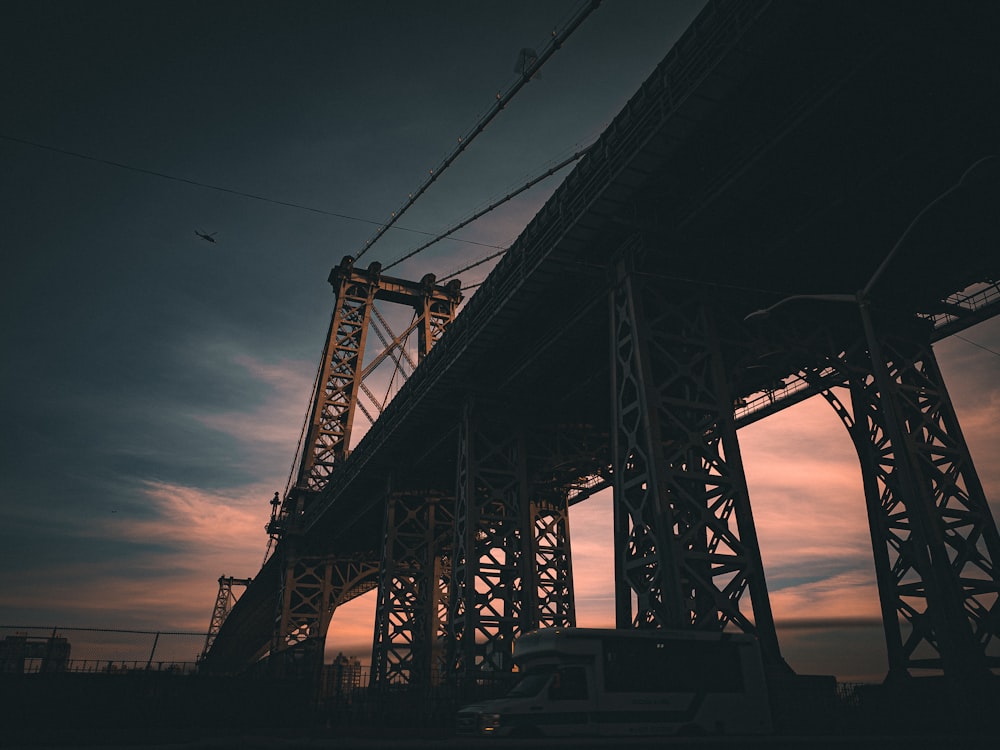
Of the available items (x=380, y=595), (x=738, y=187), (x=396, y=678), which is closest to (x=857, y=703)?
(x=738, y=187)

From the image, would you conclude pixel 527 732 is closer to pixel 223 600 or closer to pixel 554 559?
pixel 554 559

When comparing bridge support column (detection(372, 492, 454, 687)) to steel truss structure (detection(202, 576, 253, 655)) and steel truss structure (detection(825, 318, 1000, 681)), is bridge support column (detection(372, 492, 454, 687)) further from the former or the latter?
steel truss structure (detection(202, 576, 253, 655))

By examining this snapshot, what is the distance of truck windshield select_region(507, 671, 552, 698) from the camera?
536 inches

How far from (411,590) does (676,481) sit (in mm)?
30116

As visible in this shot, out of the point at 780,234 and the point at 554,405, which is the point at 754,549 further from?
the point at 554,405

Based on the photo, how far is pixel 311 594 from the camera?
5447 cm

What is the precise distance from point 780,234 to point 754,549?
8.42 metres

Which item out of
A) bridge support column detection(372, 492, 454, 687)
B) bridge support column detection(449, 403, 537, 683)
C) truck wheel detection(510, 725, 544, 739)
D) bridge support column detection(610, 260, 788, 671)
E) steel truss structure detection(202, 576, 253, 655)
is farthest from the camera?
steel truss structure detection(202, 576, 253, 655)

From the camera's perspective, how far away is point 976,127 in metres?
14.4

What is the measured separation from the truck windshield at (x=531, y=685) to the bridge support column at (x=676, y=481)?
301 cm

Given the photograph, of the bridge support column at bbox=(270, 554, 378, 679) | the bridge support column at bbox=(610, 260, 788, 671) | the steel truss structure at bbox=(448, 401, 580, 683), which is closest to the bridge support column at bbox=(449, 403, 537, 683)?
the steel truss structure at bbox=(448, 401, 580, 683)

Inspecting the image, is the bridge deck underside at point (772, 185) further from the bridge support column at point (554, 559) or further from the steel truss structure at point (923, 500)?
the bridge support column at point (554, 559)

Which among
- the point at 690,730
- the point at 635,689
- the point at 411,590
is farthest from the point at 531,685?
the point at 411,590

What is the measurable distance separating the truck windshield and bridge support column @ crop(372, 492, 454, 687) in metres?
23.2
